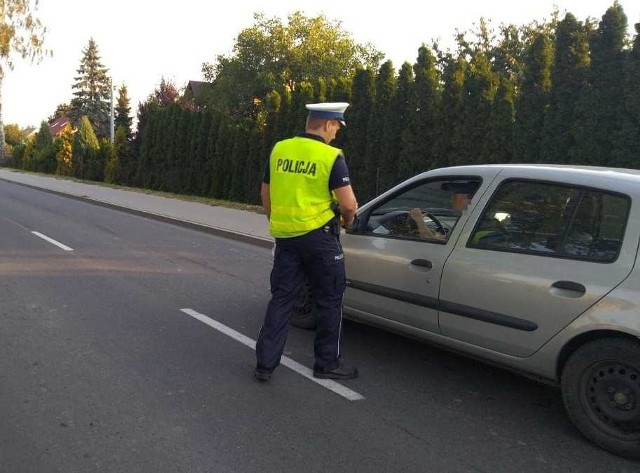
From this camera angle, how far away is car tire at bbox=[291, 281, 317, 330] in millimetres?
5672

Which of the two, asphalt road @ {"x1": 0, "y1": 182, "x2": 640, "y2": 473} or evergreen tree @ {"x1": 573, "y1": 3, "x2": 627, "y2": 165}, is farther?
evergreen tree @ {"x1": 573, "y1": 3, "x2": 627, "y2": 165}

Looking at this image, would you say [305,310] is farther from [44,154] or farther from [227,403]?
[44,154]

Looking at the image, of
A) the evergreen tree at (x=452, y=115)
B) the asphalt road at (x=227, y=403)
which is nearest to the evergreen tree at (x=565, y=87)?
the evergreen tree at (x=452, y=115)

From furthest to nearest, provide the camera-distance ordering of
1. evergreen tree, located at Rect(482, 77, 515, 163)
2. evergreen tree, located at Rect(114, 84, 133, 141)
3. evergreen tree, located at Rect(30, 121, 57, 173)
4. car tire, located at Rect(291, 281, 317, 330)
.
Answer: evergreen tree, located at Rect(114, 84, 133, 141) < evergreen tree, located at Rect(30, 121, 57, 173) < evergreen tree, located at Rect(482, 77, 515, 163) < car tire, located at Rect(291, 281, 317, 330)

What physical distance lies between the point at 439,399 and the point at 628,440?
1189 millimetres

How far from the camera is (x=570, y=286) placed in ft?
11.9

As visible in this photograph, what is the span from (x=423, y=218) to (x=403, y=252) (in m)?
0.36

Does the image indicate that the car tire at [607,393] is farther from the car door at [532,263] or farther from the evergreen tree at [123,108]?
the evergreen tree at [123,108]

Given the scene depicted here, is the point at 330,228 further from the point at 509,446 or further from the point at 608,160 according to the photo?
the point at 608,160

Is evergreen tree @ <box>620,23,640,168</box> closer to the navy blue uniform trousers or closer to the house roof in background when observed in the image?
the navy blue uniform trousers

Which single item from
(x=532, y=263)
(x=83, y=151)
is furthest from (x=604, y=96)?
(x=83, y=151)

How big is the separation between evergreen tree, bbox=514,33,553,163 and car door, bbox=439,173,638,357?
10.1 m

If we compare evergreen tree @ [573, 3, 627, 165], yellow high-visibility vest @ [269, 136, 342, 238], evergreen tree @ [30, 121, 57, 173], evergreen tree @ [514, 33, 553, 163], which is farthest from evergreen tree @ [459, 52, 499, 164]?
evergreen tree @ [30, 121, 57, 173]

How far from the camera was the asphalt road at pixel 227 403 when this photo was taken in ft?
11.0
